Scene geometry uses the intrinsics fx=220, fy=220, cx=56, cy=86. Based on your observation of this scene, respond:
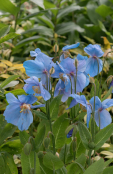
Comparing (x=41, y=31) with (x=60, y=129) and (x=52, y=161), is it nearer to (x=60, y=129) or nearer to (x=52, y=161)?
(x=60, y=129)

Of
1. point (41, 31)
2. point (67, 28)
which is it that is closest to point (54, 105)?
point (41, 31)

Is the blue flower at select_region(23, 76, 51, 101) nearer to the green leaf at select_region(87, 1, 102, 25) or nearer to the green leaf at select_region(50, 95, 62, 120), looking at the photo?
the green leaf at select_region(50, 95, 62, 120)

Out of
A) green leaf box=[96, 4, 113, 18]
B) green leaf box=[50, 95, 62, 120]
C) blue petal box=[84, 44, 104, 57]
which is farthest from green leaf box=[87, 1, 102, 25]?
green leaf box=[50, 95, 62, 120]

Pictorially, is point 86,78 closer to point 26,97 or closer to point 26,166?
point 26,97

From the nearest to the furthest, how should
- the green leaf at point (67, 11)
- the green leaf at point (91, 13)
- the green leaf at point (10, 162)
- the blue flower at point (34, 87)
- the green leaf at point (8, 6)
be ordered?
the blue flower at point (34, 87) < the green leaf at point (10, 162) < the green leaf at point (8, 6) < the green leaf at point (67, 11) < the green leaf at point (91, 13)

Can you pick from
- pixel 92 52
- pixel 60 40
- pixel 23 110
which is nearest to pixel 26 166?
pixel 23 110

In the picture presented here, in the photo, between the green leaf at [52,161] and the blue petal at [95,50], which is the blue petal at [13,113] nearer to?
the green leaf at [52,161]

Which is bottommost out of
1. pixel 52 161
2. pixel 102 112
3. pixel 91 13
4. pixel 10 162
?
pixel 10 162

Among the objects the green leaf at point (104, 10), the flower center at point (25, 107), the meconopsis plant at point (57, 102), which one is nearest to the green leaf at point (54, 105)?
the meconopsis plant at point (57, 102)
